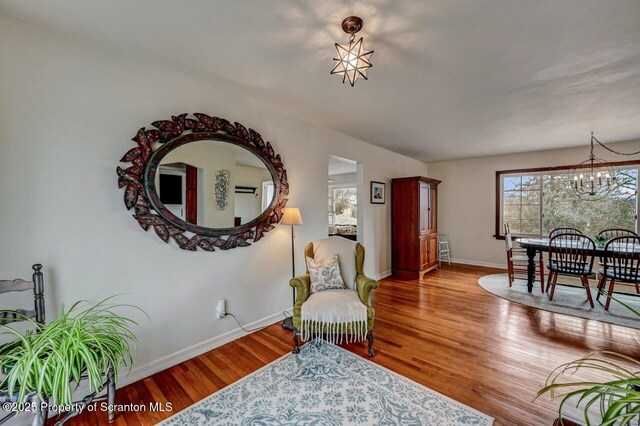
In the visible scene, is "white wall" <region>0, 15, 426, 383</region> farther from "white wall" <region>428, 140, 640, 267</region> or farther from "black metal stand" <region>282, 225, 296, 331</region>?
"white wall" <region>428, 140, 640, 267</region>

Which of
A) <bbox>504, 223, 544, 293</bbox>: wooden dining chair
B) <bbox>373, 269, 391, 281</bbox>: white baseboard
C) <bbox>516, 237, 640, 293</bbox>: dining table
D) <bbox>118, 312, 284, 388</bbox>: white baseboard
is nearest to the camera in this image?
<bbox>118, 312, 284, 388</bbox>: white baseboard

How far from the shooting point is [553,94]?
2668mm

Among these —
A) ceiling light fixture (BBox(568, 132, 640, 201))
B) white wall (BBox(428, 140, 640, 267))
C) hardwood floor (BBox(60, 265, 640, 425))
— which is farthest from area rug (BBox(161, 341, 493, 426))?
→ white wall (BBox(428, 140, 640, 267))

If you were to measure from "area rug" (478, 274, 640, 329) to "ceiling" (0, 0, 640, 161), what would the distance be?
2.36 metres

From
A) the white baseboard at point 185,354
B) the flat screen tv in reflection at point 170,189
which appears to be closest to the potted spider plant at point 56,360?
the white baseboard at point 185,354

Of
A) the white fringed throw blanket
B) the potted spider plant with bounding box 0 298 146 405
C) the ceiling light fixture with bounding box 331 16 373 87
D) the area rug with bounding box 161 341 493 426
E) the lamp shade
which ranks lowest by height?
the area rug with bounding box 161 341 493 426

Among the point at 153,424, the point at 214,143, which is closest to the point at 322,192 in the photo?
the point at 214,143

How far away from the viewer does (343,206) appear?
27.2 feet

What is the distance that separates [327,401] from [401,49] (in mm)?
2554

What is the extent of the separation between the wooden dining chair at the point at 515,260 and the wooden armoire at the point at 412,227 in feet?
4.11

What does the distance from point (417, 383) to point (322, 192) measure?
2.36 m

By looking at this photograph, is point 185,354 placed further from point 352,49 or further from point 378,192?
point 378,192

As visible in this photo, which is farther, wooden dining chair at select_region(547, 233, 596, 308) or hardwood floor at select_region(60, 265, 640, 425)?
wooden dining chair at select_region(547, 233, 596, 308)

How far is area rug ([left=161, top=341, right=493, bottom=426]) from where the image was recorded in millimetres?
1697
